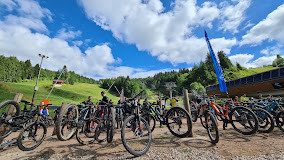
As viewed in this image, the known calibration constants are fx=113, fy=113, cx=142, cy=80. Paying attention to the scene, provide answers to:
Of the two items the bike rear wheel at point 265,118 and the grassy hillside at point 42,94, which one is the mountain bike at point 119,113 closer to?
the bike rear wheel at point 265,118

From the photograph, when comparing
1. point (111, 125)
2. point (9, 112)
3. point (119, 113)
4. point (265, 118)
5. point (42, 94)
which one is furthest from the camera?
point (42, 94)

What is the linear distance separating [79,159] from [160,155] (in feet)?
7.25

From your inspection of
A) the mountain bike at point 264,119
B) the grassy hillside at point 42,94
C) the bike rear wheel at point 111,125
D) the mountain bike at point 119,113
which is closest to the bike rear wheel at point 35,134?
the bike rear wheel at point 111,125

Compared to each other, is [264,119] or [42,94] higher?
[42,94]

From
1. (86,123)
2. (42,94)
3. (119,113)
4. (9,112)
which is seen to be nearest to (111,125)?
(86,123)

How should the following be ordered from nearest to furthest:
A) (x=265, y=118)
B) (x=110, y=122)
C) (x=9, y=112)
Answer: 1. (x=110, y=122)
2. (x=9, y=112)
3. (x=265, y=118)

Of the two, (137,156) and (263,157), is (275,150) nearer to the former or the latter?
(263,157)

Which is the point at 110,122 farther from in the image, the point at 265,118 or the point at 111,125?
the point at 265,118

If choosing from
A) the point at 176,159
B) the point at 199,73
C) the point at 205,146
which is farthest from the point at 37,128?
the point at 199,73

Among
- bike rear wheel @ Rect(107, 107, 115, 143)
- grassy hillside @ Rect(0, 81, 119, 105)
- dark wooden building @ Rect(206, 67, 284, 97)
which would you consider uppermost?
dark wooden building @ Rect(206, 67, 284, 97)

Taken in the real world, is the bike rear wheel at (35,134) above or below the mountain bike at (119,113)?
below

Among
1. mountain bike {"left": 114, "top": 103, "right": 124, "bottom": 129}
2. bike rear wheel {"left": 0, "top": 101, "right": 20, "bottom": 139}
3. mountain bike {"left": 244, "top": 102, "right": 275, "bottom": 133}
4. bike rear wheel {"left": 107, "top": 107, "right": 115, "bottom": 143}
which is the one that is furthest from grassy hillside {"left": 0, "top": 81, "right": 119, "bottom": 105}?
mountain bike {"left": 244, "top": 102, "right": 275, "bottom": 133}

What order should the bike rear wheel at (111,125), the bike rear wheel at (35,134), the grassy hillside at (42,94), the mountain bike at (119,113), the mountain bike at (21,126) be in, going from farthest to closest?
the grassy hillside at (42,94) < the mountain bike at (119,113) < the bike rear wheel at (35,134) < the mountain bike at (21,126) < the bike rear wheel at (111,125)

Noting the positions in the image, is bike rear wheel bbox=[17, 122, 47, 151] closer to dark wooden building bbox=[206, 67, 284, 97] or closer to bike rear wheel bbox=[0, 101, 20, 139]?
bike rear wheel bbox=[0, 101, 20, 139]
